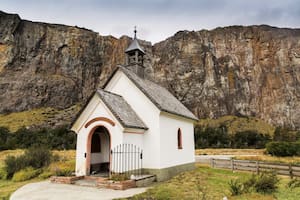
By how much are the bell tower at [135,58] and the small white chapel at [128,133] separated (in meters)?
2.06

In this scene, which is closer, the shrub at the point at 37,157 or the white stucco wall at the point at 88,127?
the white stucco wall at the point at 88,127

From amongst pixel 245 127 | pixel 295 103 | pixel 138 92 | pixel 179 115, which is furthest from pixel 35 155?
pixel 295 103

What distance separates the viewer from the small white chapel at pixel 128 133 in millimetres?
13640

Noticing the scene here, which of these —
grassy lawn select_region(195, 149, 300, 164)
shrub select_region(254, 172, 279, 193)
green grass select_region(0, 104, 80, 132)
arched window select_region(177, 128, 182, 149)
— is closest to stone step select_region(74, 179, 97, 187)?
arched window select_region(177, 128, 182, 149)

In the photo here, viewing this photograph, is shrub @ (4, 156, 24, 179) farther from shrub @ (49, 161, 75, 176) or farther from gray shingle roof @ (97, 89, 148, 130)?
gray shingle roof @ (97, 89, 148, 130)

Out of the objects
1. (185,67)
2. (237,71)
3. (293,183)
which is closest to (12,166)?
(293,183)

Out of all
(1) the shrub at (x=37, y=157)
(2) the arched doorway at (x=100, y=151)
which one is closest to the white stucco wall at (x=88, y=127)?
(2) the arched doorway at (x=100, y=151)

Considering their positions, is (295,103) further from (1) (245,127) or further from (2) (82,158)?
(2) (82,158)

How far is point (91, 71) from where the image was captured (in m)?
98.0

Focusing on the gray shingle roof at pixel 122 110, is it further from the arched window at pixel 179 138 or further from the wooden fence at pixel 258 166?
the wooden fence at pixel 258 166

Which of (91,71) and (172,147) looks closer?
(172,147)

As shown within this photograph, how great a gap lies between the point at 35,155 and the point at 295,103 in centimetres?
8934

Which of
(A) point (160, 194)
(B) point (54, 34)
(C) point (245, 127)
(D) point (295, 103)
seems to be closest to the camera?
(A) point (160, 194)

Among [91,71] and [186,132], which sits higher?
[91,71]
